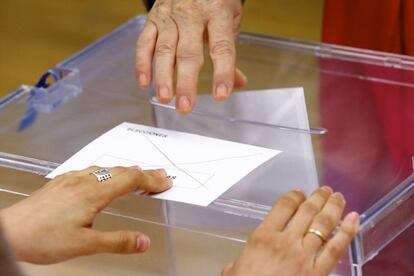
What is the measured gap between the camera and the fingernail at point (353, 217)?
1.00 meters

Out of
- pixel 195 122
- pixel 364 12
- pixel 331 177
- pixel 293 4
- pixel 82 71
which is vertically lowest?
pixel 331 177

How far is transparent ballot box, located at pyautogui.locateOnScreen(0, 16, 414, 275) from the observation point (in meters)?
1.09

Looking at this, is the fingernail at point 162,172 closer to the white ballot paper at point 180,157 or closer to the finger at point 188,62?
the white ballot paper at point 180,157

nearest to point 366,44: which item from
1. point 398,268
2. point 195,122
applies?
point 195,122

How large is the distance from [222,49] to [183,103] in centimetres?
12

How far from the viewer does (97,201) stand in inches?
41.9

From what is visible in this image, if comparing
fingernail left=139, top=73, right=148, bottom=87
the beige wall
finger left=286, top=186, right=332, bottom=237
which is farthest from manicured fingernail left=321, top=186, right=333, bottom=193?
the beige wall

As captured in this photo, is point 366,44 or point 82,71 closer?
point 82,71

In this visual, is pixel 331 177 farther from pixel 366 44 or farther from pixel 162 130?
pixel 366 44

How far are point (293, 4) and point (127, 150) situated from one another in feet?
7.37

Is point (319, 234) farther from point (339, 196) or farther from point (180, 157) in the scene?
point (180, 157)

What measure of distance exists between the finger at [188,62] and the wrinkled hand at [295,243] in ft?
0.93

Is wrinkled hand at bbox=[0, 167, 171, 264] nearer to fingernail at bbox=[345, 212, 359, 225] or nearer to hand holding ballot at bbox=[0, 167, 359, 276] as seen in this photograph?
Answer: hand holding ballot at bbox=[0, 167, 359, 276]

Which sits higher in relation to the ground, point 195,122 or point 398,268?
point 195,122
